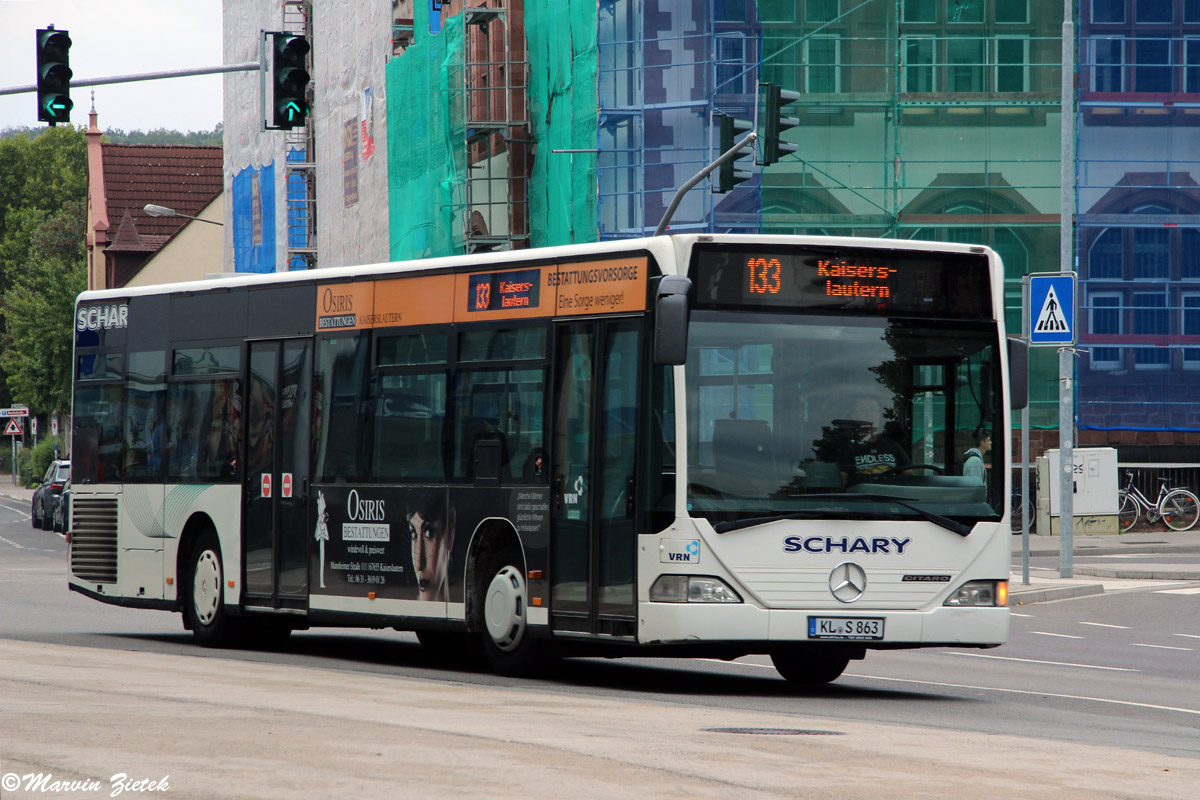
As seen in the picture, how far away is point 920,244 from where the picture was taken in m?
12.5

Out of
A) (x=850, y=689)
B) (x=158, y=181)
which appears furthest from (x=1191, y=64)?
(x=158, y=181)

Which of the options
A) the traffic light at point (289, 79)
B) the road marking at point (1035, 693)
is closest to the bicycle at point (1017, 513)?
the traffic light at point (289, 79)

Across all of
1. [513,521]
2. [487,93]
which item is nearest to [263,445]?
[513,521]

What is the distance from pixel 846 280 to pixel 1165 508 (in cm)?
2484

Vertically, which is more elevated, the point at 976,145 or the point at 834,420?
the point at 976,145

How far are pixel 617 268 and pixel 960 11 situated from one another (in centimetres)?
2606

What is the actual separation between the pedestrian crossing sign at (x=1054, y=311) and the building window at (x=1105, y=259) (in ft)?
45.8

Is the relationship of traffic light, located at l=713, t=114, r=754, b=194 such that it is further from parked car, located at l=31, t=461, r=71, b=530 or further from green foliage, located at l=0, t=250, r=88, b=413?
green foliage, located at l=0, t=250, r=88, b=413

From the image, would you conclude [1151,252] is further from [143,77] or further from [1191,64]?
[143,77]

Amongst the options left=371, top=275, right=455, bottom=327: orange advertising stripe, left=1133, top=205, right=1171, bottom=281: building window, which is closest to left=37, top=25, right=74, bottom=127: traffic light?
left=371, top=275, right=455, bottom=327: orange advertising stripe

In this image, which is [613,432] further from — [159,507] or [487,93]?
[487,93]

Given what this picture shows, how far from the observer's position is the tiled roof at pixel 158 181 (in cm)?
8344

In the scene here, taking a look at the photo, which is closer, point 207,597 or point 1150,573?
point 207,597

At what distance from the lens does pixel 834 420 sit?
39.1 ft
